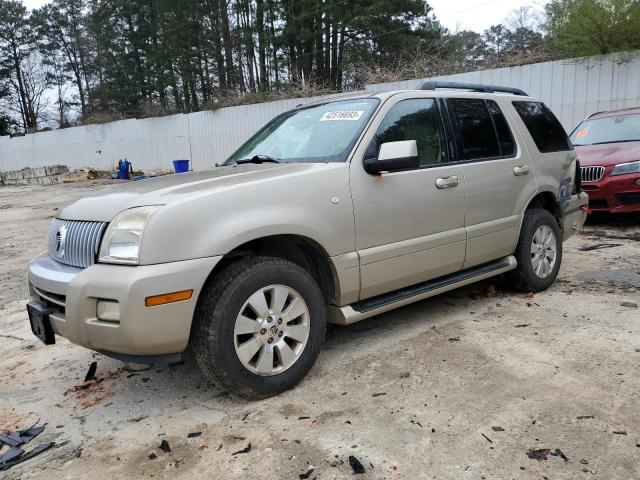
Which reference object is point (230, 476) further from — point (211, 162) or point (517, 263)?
point (211, 162)

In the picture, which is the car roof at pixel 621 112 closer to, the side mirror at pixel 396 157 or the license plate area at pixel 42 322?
the side mirror at pixel 396 157

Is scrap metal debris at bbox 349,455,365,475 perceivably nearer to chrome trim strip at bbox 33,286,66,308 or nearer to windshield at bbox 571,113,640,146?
chrome trim strip at bbox 33,286,66,308

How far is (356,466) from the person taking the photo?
7.93 ft

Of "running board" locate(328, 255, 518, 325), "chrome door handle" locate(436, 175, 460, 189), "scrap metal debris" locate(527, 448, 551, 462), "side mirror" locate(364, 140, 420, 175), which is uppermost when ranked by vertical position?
"side mirror" locate(364, 140, 420, 175)

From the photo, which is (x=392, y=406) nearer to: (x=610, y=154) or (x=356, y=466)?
(x=356, y=466)

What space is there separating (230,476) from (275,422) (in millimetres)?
489

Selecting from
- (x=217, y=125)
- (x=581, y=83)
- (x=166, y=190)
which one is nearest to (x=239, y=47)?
(x=217, y=125)

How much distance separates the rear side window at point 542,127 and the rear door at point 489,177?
1.12 feet

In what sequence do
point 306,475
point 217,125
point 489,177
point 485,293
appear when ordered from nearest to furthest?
point 306,475 < point 489,177 < point 485,293 < point 217,125

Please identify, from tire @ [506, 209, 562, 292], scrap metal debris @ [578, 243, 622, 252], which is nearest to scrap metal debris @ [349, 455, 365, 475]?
tire @ [506, 209, 562, 292]

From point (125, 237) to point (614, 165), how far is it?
706cm

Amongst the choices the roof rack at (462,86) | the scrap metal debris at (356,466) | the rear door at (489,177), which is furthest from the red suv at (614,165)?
the scrap metal debris at (356,466)

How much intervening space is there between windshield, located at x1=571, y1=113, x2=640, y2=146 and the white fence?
9.89ft

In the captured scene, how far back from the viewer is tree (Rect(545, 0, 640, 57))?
11062mm
